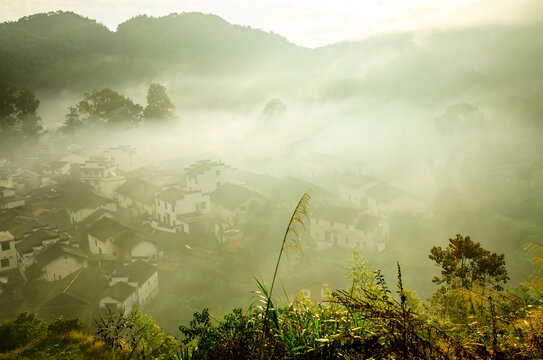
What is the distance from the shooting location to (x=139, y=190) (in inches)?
1439

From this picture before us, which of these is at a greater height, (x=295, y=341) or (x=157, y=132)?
(x=157, y=132)

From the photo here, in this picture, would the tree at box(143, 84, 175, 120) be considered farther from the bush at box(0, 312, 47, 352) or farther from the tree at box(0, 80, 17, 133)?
the bush at box(0, 312, 47, 352)

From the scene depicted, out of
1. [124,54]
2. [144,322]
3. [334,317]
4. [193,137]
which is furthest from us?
[124,54]

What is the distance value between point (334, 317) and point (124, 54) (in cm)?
10919

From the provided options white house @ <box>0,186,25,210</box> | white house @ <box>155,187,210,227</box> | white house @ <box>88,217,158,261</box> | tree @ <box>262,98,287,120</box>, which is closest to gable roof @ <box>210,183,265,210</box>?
white house @ <box>155,187,210,227</box>

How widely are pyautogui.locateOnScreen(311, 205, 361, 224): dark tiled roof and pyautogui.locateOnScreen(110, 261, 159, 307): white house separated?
17.0m

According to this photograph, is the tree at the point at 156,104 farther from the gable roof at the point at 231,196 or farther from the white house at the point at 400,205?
the white house at the point at 400,205

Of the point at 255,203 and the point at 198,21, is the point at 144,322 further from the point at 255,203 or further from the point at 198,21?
the point at 198,21

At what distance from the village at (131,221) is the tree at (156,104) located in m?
12.1

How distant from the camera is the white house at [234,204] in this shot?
3366 cm

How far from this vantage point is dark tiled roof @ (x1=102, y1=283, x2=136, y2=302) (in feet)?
66.3

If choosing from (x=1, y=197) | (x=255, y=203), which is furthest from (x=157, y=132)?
(x=255, y=203)

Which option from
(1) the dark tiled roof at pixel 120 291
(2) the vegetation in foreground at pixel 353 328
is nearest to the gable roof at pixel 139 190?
(1) the dark tiled roof at pixel 120 291

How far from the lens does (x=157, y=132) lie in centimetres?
5600
